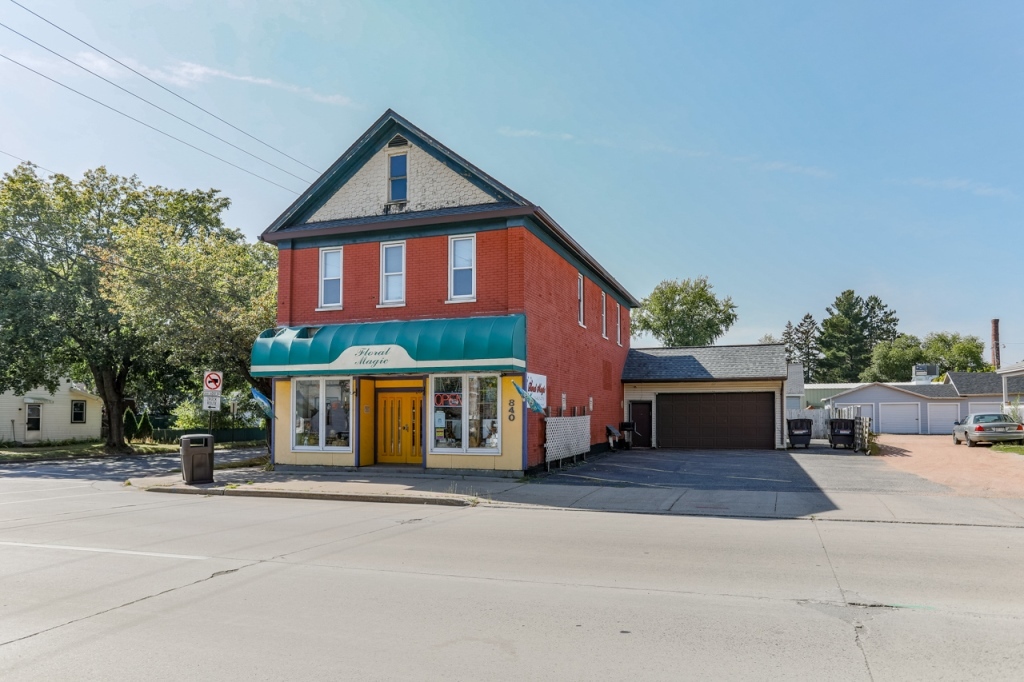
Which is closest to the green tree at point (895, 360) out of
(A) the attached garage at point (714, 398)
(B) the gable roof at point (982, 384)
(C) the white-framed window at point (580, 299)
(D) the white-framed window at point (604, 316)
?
(B) the gable roof at point (982, 384)

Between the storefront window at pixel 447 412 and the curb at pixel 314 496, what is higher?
the storefront window at pixel 447 412

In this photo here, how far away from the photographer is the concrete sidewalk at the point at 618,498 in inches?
516

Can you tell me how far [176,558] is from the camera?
901cm

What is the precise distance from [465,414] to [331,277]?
6.08 m

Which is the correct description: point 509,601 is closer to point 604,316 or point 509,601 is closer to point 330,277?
point 330,277

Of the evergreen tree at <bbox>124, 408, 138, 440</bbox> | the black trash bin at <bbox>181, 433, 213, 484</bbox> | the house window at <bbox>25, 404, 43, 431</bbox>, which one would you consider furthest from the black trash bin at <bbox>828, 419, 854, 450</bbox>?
the house window at <bbox>25, 404, 43, 431</bbox>

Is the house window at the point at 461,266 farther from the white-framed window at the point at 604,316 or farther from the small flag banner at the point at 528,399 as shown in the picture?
the white-framed window at the point at 604,316

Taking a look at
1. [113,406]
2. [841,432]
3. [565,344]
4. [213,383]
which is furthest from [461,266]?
[113,406]

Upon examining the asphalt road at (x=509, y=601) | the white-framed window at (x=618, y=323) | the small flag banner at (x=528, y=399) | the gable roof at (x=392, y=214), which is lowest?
the asphalt road at (x=509, y=601)

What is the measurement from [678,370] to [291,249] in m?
17.7

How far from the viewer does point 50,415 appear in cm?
4181

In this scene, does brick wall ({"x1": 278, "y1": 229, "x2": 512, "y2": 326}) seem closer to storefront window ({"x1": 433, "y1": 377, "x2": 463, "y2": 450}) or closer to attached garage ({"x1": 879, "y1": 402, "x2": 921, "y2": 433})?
storefront window ({"x1": 433, "y1": 377, "x2": 463, "y2": 450})

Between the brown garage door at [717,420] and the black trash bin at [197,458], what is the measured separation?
765 inches

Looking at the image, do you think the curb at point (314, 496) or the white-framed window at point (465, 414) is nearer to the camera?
the curb at point (314, 496)
